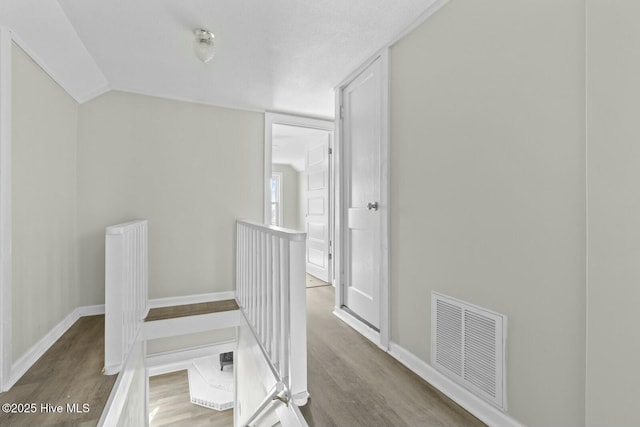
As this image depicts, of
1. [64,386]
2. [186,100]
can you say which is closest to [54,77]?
[186,100]

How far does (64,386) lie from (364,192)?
2.24 m

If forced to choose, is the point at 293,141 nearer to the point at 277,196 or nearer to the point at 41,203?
the point at 277,196

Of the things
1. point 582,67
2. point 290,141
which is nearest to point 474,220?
point 582,67

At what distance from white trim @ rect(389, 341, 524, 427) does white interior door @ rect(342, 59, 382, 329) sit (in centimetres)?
35

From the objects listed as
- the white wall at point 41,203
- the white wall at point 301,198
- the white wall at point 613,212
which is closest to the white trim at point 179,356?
the white wall at point 41,203

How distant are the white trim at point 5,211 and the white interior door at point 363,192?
216cm

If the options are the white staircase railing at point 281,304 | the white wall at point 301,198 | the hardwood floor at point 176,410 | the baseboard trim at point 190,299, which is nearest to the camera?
the white staircase railing at point 281,304

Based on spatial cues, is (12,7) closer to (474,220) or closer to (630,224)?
(474,220)

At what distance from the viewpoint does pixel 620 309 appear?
92 cm

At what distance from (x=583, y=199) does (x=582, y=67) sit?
472 millimetres

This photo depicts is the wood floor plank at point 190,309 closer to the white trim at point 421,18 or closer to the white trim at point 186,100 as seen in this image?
the white trim at point 186,100

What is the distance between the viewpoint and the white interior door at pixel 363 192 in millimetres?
2176

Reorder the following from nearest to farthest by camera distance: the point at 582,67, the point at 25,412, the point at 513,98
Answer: the point at 582,67 → the point at 513,98 → the point at 25,412

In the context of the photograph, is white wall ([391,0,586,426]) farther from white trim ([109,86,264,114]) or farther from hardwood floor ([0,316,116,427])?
white trim ([109,86,264,114])
